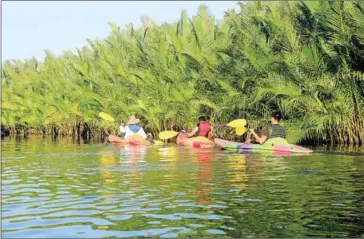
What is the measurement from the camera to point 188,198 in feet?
35.9

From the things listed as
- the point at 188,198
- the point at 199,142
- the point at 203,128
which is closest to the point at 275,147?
the point at 199,142

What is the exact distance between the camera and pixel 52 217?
9281mm

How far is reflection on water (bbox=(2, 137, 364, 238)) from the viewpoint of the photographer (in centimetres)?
835

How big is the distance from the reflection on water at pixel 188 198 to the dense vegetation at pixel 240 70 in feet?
18.1

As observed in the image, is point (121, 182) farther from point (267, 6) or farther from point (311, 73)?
point (267, 6)

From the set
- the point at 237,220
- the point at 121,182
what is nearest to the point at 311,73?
the point at 121,182

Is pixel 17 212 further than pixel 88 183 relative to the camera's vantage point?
No

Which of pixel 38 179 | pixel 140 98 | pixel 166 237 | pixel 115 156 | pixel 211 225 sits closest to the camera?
pixel 166 237

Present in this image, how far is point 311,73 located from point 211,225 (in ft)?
52.8

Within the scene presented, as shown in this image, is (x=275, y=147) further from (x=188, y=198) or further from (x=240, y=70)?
(x=188, y=198)

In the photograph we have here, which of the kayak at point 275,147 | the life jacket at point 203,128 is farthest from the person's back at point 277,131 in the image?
the life jacket at point 203,128

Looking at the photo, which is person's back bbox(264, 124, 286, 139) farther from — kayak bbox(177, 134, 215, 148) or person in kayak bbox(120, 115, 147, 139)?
person in kayak bbox(120, 115, 147, 139)

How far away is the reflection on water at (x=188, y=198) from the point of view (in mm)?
8348

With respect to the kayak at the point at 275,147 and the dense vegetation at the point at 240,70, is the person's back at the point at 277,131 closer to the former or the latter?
the kayak at the point at 275,147
